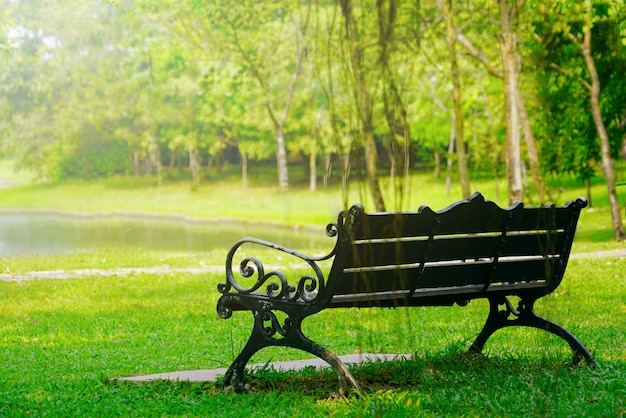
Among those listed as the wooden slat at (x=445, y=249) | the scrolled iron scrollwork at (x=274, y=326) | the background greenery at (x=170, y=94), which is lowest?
the scrolled iron scrollwork at (x=274, y=326)

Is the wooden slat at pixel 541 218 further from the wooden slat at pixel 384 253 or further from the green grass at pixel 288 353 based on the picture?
the wooden slat at pixel 384 253

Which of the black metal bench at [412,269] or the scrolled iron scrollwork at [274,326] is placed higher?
the black metal bench at [412,269]

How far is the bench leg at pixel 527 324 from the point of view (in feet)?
14.2

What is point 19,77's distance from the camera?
128 ft

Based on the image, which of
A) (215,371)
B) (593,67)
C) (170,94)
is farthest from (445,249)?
(170,94)

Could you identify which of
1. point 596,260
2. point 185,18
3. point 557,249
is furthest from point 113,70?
point 557,249

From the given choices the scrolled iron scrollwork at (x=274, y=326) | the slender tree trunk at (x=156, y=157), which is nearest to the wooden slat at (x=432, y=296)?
the scrolled iron scrollwork at (x=274, y=326)

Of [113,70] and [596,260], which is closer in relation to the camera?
[596,260]

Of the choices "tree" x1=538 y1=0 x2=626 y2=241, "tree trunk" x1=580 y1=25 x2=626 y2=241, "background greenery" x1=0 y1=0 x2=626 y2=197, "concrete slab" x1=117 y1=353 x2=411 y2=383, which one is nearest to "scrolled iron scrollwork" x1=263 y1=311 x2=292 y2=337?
"concrete slab" x1=117 y1=353 x2=411 y2=383

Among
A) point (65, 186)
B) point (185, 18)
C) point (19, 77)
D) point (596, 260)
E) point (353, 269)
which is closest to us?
point (353, 269)

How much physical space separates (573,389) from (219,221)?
28.3m

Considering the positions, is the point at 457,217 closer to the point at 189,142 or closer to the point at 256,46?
the point at 256,46

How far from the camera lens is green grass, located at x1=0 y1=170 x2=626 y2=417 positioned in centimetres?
367

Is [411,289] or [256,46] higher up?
[256,46]
